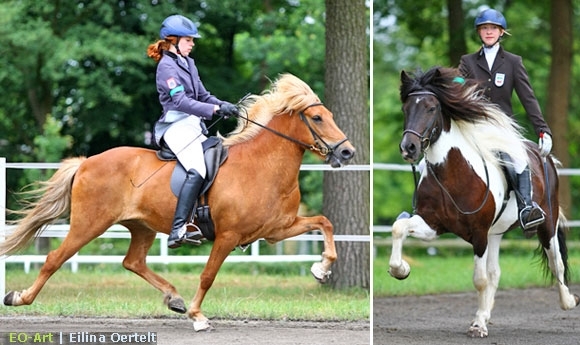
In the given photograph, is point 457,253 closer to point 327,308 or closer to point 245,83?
point 245,83

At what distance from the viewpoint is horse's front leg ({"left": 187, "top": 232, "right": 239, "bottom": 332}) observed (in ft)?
25.1

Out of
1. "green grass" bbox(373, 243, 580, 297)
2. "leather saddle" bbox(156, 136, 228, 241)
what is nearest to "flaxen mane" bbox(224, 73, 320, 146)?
"leather saddle" bbox(156, 136, 228, 241)

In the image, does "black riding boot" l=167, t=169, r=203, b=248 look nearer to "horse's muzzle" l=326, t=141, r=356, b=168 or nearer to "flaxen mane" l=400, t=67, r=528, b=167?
"horse's muzzle" l=326, t=141, r=356, b=168

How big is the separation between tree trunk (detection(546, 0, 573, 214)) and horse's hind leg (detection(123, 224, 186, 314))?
10.0 metres

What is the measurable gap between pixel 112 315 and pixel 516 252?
419 inches

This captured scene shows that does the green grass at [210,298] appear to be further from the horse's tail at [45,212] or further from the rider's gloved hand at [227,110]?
the rider's gloved hand at [227,110]

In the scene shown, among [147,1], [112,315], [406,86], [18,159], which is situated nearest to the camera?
[406,86]

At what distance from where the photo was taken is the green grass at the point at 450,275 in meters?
12.0

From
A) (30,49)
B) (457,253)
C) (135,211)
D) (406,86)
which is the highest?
(30,49)

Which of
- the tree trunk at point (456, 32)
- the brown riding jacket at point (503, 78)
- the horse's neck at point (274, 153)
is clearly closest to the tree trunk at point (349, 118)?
the brown riding jacket at point (503, 78)

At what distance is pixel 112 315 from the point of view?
8.62 metres

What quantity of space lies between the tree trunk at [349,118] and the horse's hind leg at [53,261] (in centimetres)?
336

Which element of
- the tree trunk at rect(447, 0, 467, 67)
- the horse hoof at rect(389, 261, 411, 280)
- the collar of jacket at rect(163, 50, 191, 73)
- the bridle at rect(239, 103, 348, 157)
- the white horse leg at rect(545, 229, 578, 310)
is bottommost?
the white horse leg at rect(545, 229, 578, 310)

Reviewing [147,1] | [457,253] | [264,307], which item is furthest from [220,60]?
[264,307]
